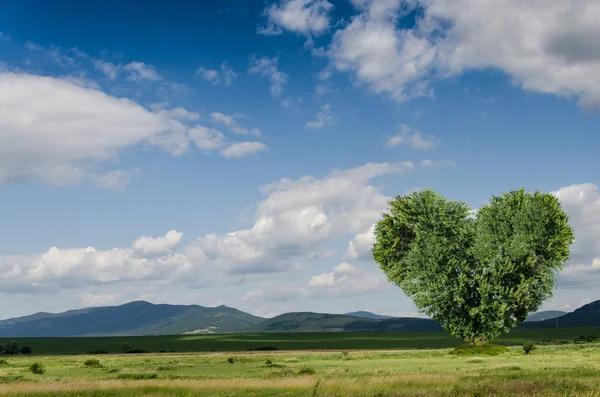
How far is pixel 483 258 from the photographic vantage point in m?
68.1

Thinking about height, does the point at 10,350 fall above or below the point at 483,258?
below

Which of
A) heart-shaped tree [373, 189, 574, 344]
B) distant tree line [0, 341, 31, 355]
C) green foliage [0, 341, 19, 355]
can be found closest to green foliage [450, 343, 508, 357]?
heart-shaped tree [373, 189, 574, 344]

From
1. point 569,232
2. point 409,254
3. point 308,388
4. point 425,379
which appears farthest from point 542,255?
point 308,388

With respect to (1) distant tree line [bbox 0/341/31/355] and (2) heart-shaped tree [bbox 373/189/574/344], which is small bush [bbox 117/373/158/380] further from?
(1) distant tree line [bbox 0/341/31/355]

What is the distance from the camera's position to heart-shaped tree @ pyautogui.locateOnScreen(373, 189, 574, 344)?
222 feet

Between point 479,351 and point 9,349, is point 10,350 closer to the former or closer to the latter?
point 9,349

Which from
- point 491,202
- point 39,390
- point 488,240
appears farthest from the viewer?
point 491,202

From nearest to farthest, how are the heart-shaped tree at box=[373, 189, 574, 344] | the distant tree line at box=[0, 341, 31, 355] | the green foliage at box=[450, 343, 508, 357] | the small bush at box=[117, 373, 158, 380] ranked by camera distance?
the small bush at box=[117, 373, 158, 380] → the green foliage at box=[450, 343, 508, 357] → the heart-shaped tree at box=[373, 189, 574, 344] → the distant tree line at box=[0, 341, 31, 355]

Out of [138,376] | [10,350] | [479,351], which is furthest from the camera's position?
[10,350]

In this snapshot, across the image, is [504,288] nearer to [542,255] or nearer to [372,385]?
[542,255]

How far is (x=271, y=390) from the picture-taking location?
2964cm

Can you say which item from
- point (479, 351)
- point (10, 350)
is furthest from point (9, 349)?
point (479, 351)

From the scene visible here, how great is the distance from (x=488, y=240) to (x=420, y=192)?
10.1 m

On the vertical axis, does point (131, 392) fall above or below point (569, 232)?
below
